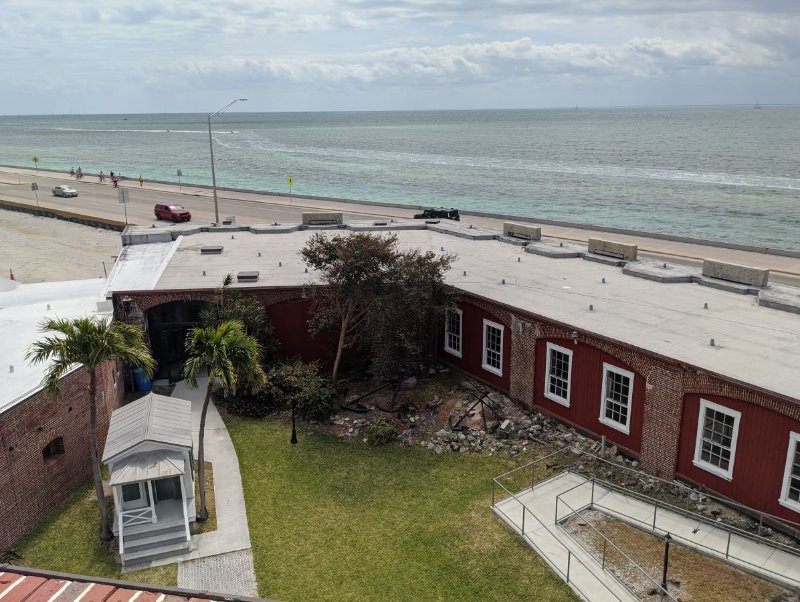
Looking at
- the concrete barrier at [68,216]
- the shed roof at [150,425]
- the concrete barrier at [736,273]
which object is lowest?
the concrete barrier at [68,216]

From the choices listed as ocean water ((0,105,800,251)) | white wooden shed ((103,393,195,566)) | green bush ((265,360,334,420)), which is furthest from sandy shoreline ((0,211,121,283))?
ocean water ((0,105,800,251))

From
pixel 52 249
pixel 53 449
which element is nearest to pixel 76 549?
pixel 53 449

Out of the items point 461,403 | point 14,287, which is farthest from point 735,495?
point 14,287

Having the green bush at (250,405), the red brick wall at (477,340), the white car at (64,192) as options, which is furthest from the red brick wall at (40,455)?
the white car at (64,192)

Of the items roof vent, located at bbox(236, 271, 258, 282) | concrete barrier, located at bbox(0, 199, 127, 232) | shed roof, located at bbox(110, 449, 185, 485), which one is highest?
roof vent, located at bbox(236, 271, 258, 282)

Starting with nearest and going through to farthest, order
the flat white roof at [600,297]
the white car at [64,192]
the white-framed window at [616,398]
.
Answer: the flat white roof at [600,297] → the white-framed window at [616,398] → the white car at [64,192]

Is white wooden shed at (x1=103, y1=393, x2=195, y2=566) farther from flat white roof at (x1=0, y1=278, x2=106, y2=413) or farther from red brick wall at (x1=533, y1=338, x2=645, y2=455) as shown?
red brick wall at (x1=533, y1=338, x2=645, y2=455)

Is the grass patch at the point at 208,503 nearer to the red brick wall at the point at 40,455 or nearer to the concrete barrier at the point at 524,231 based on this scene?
the red brick wall at the point at 40,455
